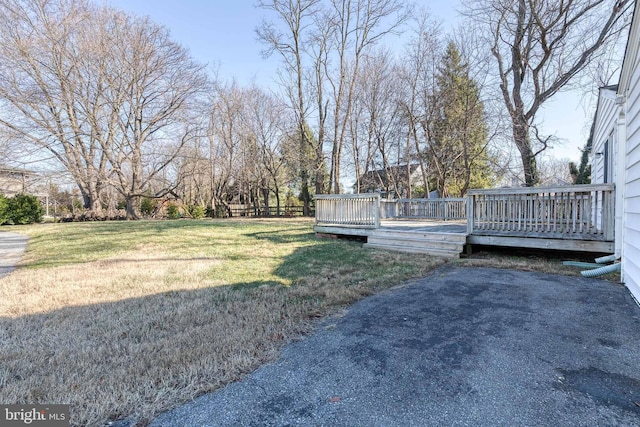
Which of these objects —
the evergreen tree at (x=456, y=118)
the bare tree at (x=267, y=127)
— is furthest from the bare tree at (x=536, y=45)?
the bare tree at (x=267, y=127)

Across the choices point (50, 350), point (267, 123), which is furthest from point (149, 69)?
point (50, 350)

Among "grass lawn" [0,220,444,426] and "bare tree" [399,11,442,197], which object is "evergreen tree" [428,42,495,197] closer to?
"bare tree" [399,11,442,197]

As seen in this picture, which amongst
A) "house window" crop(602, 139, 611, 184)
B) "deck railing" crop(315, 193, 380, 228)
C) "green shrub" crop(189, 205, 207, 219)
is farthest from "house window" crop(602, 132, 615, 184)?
"green shrub" crop(189, 205, 207, 219)

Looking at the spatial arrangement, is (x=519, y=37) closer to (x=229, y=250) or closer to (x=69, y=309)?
(x=229, y=250)

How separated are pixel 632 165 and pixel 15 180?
25403 millimetres

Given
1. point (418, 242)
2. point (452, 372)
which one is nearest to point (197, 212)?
point (418, 242)

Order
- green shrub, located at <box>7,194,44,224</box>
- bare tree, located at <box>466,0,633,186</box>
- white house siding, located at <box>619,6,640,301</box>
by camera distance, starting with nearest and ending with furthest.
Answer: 1. white house siding, located at <box>619,6,640,301</box>
2. bare tree, located at <box>466,0,633,186</box>
3. green shrub, located at <box>7,194,44,224</box>

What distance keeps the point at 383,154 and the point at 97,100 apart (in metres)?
17.9

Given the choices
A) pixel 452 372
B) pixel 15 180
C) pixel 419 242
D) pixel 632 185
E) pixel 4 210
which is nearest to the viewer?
pixel 452 372

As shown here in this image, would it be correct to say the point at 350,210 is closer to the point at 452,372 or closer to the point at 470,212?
the point at 470,212

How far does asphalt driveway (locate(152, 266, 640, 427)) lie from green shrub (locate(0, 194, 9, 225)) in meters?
22.4

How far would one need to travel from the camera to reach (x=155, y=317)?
3062 millimetres

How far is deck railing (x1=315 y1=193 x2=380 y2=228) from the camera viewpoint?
789 cm

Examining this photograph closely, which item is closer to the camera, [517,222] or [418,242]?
[517,222]
